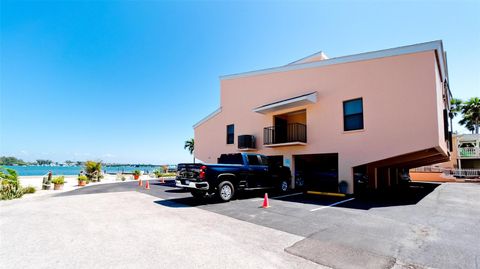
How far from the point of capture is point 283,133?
15.5 m

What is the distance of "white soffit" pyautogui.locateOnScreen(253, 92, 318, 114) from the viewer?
490 inches

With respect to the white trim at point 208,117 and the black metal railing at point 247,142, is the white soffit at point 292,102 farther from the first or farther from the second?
the white trim at point 208,117

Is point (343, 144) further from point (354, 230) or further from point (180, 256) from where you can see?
point (180, 256)

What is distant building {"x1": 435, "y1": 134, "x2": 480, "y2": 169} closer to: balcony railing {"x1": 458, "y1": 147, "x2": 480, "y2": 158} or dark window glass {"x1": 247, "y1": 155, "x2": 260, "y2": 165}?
balcony railing {"x1": 458, "y1": 147, "x2": 480, "y2": 158}

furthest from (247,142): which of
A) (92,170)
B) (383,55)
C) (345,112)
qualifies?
(92,170)

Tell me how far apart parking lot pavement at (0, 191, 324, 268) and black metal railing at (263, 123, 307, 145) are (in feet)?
28.1

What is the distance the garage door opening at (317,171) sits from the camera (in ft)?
44.2

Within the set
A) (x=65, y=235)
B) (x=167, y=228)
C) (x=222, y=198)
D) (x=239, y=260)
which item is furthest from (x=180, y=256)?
(x=222, y=198)

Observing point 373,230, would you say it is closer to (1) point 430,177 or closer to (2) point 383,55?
(2) point 383,55

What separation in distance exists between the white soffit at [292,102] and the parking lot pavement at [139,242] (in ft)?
27.0

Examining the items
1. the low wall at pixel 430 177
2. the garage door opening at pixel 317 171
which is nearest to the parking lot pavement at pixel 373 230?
the garage door opening at pixel 317 171

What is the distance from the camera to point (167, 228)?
215 inches

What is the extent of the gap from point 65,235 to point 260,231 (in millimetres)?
4299

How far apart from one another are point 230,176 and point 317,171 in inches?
291
